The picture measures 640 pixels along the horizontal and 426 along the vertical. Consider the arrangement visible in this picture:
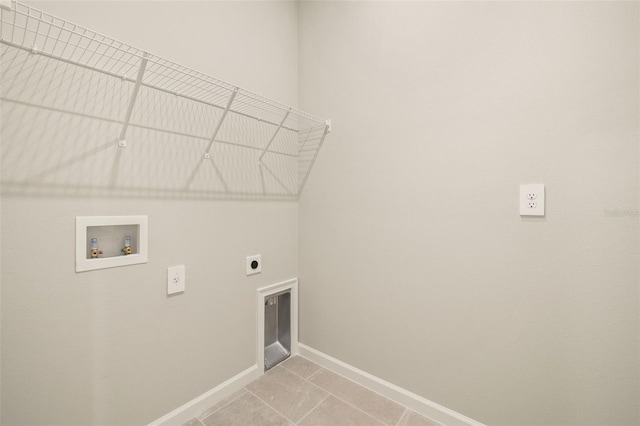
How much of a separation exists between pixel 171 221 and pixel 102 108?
0.51 m

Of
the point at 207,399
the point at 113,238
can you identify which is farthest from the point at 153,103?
the point at 207,399

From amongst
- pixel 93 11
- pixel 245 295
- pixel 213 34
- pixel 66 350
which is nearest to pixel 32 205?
pixel 66 350

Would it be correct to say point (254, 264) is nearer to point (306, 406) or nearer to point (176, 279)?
point (176, 279)

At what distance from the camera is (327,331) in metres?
1.75

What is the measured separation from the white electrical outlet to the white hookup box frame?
123mm

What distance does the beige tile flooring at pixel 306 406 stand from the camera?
1305mm

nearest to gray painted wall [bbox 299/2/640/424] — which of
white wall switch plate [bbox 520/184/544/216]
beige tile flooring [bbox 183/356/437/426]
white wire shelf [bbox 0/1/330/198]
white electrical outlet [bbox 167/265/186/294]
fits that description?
white wall switch plate [bbox 520/184/544/216]

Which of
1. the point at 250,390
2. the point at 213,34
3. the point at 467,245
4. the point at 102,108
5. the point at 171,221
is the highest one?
the point at 213,34

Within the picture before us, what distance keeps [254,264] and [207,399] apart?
2.34 ft

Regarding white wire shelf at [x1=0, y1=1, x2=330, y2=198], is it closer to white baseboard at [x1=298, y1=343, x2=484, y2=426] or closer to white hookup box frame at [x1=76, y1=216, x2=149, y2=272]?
white hookup box frame at [x1=76, y1=216, x2=149, y2=272]

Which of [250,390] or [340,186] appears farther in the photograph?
[340,186]

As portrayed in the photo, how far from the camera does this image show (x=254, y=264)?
161 centimetres

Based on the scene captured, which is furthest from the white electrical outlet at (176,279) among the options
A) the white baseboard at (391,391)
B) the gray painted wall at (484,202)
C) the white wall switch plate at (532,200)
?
the white wall switch plate at (532,200)

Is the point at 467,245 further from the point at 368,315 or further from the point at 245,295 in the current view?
the point at 245,295
